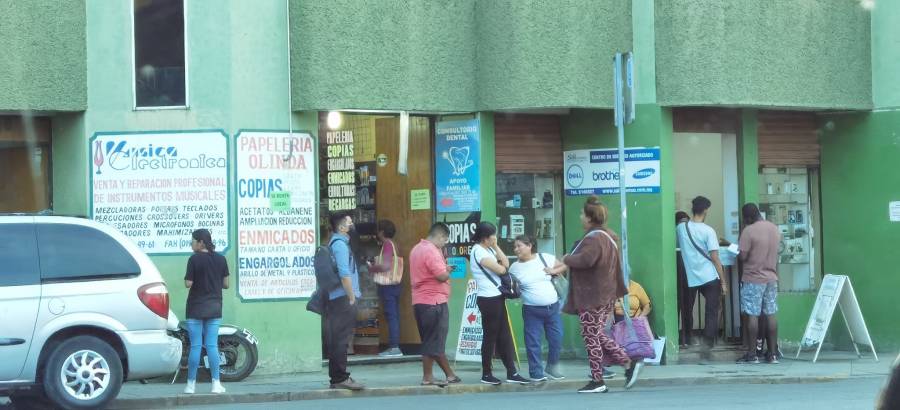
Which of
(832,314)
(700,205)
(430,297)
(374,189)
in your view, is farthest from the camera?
(374,189)

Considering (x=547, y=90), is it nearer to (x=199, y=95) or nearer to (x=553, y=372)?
(x=553, y=372)

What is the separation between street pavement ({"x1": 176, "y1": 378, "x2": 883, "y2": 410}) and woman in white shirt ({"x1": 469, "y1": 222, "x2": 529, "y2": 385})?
1.68ft

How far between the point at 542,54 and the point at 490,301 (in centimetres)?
360

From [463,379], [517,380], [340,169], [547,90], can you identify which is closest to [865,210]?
[547,90]

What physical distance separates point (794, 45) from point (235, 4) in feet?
22.8

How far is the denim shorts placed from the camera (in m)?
15.8

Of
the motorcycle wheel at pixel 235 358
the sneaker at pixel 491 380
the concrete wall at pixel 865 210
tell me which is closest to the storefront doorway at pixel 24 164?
the motorcycle wheel at pixel 235 358

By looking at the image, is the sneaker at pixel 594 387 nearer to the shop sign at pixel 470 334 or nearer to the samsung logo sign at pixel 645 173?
the shop sign at pixel 470 334

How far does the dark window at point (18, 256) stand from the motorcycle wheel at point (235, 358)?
10.6 feet

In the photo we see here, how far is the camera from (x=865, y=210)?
1733 centimetres

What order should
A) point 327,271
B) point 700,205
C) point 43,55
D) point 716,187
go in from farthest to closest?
point 716,187
point 700,205
point 43,55
point 327,271

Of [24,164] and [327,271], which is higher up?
[24,164]

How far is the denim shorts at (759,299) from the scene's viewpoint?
51.9 feet

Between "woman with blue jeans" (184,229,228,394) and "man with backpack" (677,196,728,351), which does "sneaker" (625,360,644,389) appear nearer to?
"man with backpack" (677,196,728,351)
